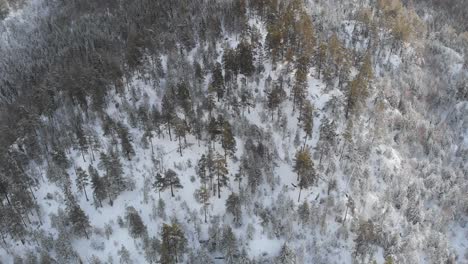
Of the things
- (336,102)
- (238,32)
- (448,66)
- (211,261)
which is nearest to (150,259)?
(211,261)

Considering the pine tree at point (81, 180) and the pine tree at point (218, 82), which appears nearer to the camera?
the pine tree at point (81, 180)

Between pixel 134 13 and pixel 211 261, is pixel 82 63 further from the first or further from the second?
pixel 211 261

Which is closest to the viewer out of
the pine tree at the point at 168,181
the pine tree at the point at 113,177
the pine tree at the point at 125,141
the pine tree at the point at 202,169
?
the pine tree at the point at 168,181

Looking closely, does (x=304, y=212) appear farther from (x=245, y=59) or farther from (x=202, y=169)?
(x=245, y=59)

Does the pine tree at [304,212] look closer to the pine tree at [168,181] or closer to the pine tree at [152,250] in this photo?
the pine tree at [168,181]

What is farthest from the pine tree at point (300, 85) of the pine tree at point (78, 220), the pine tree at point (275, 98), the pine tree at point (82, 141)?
the pine tree at point (78, 220)

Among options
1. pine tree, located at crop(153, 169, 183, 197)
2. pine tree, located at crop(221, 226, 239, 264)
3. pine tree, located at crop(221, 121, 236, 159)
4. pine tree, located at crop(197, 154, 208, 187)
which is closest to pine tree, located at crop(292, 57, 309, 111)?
pine tree, located at crop(221, 121, 236, 159)
